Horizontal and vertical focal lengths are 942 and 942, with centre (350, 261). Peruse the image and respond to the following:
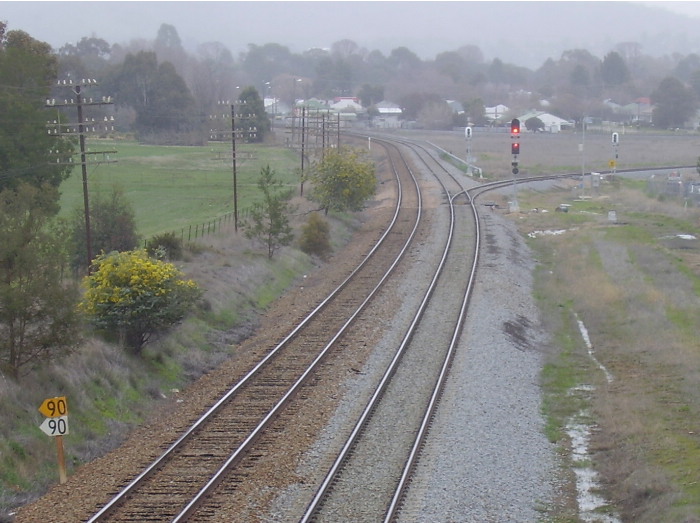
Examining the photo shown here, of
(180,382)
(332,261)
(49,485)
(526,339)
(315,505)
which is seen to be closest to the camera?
(315,505)

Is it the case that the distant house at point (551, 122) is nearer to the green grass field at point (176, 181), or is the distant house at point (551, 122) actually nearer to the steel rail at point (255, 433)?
the green grass field at point (176, 181)

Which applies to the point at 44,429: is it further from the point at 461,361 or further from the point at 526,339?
the point at 526,339

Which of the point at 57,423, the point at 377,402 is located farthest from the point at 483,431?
the point at 57,423

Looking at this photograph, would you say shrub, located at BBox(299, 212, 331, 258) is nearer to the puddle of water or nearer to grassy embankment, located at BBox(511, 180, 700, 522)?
grassy embankment, located at BBox(511, 180, 700, 522)

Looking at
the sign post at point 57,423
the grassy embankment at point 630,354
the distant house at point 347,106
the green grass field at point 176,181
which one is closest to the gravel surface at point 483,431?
the grassy embankment at point 630,354

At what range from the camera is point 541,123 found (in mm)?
138375

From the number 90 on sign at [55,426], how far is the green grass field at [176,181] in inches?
992

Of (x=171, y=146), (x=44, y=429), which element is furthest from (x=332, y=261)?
(x=171, y=146)

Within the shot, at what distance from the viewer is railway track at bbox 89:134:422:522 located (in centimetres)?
1395

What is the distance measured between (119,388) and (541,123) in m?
126

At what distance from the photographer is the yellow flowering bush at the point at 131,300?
21.0 meters

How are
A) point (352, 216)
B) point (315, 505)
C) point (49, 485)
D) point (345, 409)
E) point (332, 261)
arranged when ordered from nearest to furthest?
point (315, 505) < point (49, 485) < point (345, 409) < point (332, 261) < point (352, 216)

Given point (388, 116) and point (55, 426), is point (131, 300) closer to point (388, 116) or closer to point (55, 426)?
point (55, 426)

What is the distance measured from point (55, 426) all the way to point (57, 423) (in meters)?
0.06
